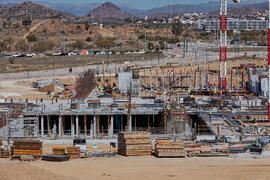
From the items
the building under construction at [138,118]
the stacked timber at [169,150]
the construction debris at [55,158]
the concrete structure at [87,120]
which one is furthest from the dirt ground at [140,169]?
the concrete structure at [87,120]

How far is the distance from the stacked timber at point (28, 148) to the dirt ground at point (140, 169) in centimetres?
62

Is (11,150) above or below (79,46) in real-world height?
below

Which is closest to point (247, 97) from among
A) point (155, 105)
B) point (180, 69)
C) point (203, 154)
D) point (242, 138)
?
point (155, 105)

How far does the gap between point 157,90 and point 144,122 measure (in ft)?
31.2

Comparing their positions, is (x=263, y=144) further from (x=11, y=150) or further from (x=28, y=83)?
(x=28, y=83)

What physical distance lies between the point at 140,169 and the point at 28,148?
486 cm

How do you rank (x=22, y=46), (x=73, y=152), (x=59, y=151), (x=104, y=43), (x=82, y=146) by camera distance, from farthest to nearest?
(x=104, y=43) → (x=22, y=46) → (x=82, y=146) → (x=59, y=151) → (x=73, y=152)

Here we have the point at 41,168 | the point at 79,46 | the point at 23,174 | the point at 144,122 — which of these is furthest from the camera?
the point at 79,46

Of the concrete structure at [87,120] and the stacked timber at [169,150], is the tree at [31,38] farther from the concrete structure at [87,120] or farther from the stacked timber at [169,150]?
the stacked timber at [169,150]

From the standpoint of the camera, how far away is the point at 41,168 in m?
21.4

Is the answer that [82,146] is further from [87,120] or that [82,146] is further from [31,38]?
[31,38]

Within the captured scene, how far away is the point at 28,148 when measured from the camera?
2345 cm

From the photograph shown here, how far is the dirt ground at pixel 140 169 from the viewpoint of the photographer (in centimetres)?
2038

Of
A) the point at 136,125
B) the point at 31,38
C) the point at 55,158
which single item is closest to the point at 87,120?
the point at 136,125
